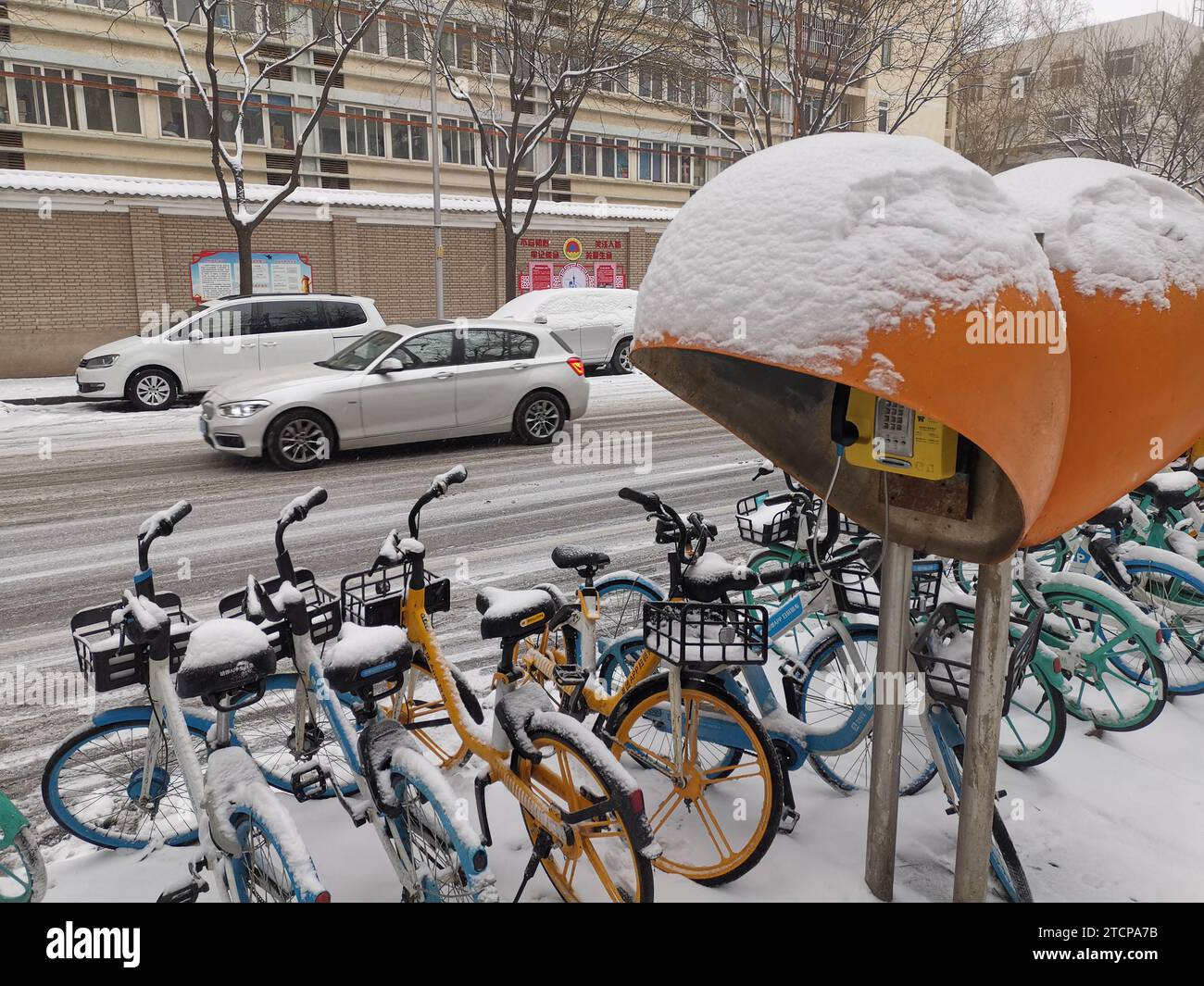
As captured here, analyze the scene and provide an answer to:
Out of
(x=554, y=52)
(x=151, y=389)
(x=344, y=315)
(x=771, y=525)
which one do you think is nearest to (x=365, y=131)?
(x=554, y=52)

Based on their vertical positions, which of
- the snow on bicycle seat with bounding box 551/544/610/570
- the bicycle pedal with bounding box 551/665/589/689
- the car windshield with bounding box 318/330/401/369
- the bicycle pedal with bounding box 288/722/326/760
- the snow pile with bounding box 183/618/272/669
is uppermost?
the car windshield with bounding box 318/330/401/369

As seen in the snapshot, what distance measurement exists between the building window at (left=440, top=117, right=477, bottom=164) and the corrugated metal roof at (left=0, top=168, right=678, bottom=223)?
996cm

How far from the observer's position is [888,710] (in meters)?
2.90

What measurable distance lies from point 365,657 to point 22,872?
137cm

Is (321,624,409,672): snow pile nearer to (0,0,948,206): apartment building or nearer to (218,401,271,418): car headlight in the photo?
(218,401,271,418): car headlight

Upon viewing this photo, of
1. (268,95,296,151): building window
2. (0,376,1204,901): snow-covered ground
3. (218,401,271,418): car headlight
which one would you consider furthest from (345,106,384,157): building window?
(218,401,271,418): car headlight

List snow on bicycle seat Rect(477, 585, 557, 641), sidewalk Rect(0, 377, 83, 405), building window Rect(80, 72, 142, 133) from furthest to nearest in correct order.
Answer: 1. building window Rect(80, 72, 142, 133)
2. sidewalk Rect(0, 377, 83, 405)
3. snow on bicycle seat Rect(477, 585, 557, 641)

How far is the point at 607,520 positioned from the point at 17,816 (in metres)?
5.64

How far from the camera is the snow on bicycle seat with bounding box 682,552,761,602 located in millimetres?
3104

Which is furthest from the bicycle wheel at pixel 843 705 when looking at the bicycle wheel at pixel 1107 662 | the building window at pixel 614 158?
the building window at pixel 614 158

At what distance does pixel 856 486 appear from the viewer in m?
3.17

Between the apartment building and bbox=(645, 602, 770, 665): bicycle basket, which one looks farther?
the apartment building

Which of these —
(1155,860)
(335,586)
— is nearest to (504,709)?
(1155,860)
